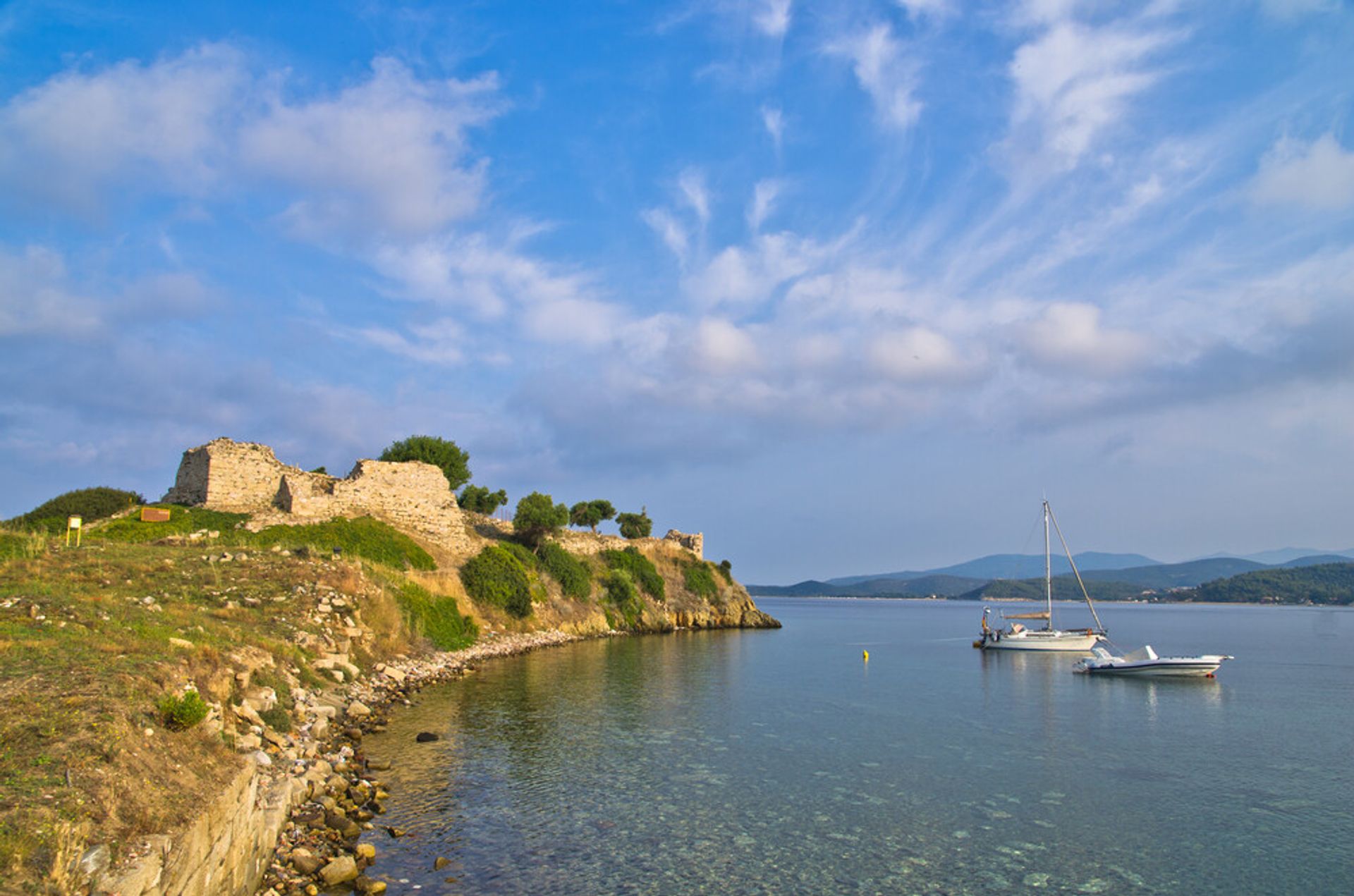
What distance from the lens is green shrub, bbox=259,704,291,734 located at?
1678cm

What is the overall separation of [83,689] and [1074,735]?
2737 centimetres

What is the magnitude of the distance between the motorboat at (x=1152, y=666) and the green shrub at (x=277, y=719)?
4352cm

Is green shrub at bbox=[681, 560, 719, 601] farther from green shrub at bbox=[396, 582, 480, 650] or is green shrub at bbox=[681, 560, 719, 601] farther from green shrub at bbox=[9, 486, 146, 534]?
green shrub at bbox=[9, 486, 146, 534]

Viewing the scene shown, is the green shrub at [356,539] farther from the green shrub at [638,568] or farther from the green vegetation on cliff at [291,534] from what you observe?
the green shrub at [638,568]

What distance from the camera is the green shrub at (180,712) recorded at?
1162 centimetres

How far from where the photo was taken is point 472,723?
23797 mm

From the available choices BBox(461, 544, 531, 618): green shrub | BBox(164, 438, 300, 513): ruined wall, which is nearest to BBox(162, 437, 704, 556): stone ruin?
BBox(164, 438, 300, 513): ruined wall

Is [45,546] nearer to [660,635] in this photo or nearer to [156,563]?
[156,563]

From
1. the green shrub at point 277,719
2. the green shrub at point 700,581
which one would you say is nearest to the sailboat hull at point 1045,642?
the green shrub at point 700,581

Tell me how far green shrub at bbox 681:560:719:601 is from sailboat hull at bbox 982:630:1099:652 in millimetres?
29836

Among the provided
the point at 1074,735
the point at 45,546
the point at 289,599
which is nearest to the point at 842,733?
the point at 1074,735

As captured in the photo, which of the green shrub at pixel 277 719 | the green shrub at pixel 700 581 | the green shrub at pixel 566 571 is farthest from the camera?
the green shrub at pixel 700 581

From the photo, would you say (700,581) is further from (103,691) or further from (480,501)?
(103,691)

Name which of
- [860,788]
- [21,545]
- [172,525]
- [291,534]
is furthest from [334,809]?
[291,534]
